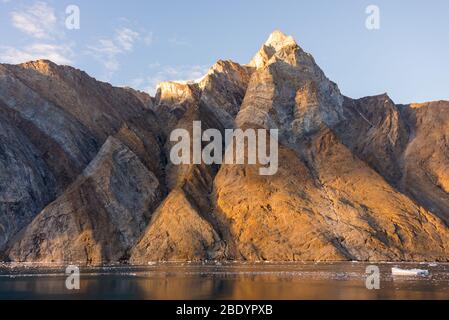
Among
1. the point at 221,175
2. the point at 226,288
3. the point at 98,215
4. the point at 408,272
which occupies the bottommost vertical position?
the point at 226,288

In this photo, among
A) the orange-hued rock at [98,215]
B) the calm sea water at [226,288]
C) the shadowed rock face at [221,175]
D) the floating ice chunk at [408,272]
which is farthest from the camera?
the shadowed rock face at [221,175]

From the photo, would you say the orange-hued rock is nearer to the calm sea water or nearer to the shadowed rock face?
the shadowed rock face

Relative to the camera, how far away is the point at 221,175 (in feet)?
504

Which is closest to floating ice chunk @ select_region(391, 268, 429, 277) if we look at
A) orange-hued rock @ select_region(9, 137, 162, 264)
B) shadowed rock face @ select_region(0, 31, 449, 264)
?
shadowed rock face @ select_region(0, 31, 449, 264)

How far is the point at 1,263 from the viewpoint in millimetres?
122125

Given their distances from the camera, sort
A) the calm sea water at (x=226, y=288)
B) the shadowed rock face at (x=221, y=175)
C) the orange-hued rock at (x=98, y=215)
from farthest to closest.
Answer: the shadowed rock face at (x=221, y=175) → the orange-hued rock at (x=98, y=215) → the calm sea water at (x=226, y=288)

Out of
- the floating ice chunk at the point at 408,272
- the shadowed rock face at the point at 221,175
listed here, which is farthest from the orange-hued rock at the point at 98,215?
the floating ice chunk at the point at 408,272

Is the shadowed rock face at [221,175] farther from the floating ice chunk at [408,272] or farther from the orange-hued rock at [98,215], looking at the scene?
the floating ice chunk at [408,272]

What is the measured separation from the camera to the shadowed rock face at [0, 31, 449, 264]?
130 metres

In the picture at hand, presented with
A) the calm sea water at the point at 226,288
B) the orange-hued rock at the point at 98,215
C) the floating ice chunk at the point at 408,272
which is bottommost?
the calm sea water at the point at 226,288

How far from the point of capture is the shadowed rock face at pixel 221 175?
130500 mm

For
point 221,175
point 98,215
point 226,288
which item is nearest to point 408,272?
point 226,288

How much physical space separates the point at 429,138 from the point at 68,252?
10576cm

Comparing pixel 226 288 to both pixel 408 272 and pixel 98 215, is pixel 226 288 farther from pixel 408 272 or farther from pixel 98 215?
pixel 98 215
